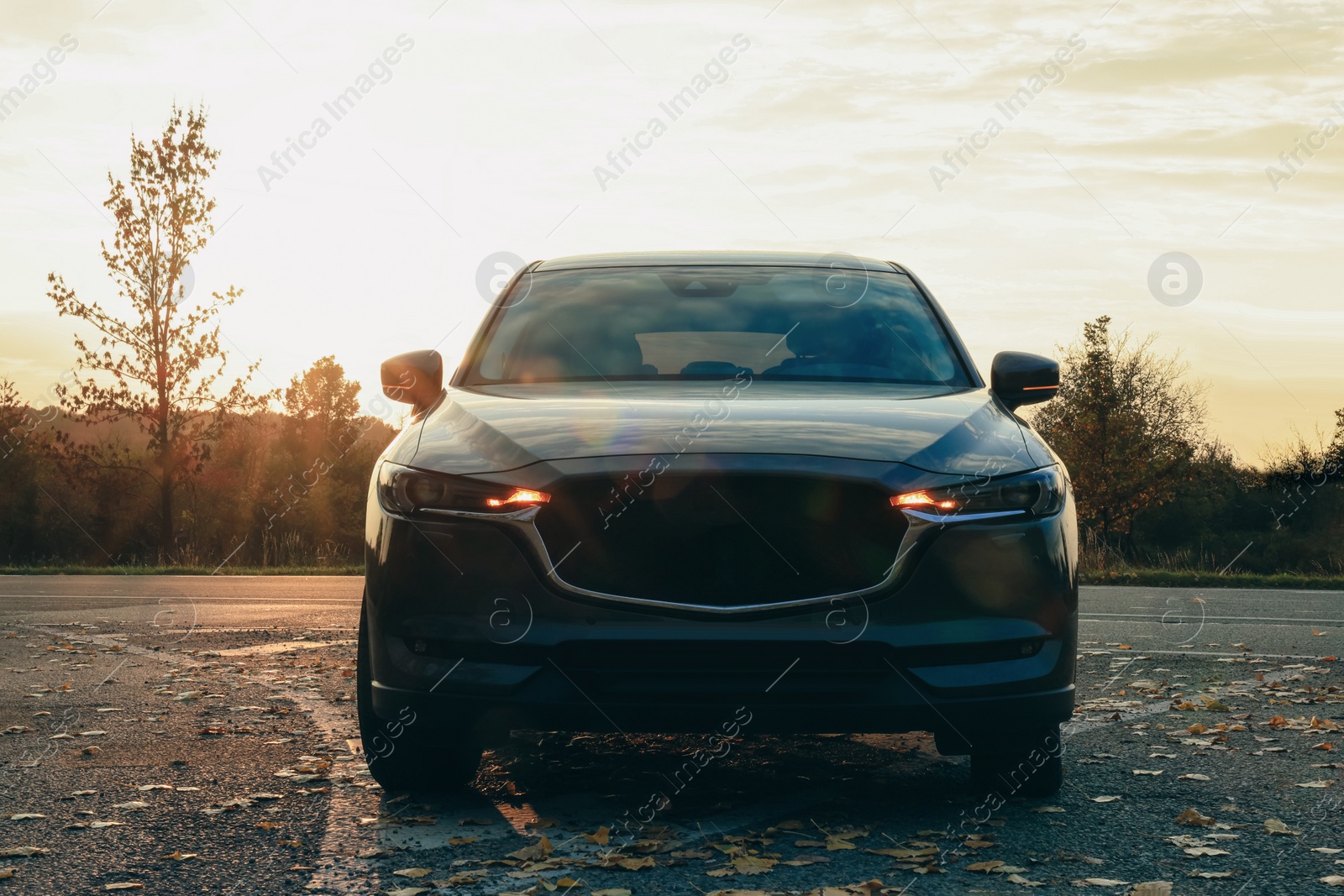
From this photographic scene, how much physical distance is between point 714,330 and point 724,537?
159 cm

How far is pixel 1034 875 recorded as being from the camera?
11.0 ft

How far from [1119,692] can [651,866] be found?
13.2ft

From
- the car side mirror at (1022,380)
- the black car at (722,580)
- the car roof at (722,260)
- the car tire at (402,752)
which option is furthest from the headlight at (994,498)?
the car roof at (722,260)

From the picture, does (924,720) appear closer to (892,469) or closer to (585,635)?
(892,469)

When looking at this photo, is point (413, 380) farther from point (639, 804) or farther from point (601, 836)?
point (601, 836)

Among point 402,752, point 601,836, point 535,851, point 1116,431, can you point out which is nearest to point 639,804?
point 601,836

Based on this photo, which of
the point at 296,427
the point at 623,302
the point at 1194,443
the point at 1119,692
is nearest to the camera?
the point at 623,302

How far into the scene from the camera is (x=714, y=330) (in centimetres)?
493

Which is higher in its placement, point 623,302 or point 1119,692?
point 623,302

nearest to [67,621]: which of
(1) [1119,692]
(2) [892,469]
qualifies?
(1) [1119,692]

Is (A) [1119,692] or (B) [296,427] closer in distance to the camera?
(A) [1119,692]

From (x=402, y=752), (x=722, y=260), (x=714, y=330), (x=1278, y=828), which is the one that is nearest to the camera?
(x=1278, y=828)

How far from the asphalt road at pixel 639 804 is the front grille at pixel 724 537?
732mm

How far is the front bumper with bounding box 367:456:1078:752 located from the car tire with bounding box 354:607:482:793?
0.24 meters
